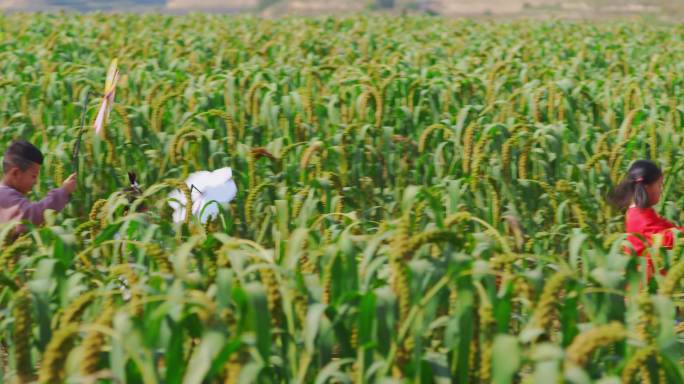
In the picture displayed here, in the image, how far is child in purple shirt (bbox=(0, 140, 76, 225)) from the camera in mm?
5121

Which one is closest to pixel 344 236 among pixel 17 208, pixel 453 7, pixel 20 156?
pixel 17 208

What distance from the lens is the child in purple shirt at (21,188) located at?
5.12 metres

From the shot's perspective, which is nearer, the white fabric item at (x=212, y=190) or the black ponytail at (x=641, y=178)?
the black ponytail at (x=641, y=178)

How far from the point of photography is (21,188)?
530 centimetres

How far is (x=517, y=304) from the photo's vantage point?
14.5 ft

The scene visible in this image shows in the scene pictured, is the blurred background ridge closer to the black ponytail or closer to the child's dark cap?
the black ponytail

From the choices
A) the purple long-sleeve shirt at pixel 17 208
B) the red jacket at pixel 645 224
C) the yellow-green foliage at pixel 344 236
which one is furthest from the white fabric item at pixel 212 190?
the red jacket at pixel 645 224

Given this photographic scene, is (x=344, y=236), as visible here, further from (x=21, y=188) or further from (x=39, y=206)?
(x=21, y=188)

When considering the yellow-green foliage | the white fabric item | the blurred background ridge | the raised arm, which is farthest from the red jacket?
the blurred background ridge

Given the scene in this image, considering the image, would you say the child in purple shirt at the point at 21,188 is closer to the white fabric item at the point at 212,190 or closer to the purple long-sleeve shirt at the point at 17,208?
the purple long-sleeve shirt at the point at 17,208

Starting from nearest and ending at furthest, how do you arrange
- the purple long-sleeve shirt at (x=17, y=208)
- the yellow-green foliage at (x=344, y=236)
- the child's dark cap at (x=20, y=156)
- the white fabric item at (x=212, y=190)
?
the yellow-green foliage at (x=344, y=236) → the purple long-sleeve shirt at (x=17, y=208) → the child's dark cap at (x=20, y=156) → the white fabric item at (x=212, y=190)

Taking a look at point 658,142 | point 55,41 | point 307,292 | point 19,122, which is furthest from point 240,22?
point 307,292

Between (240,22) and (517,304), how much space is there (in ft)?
70.6

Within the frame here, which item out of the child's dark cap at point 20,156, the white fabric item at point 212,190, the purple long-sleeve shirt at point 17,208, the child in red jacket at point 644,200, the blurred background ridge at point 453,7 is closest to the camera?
the purple long-sleeve shirt at point 17,208
